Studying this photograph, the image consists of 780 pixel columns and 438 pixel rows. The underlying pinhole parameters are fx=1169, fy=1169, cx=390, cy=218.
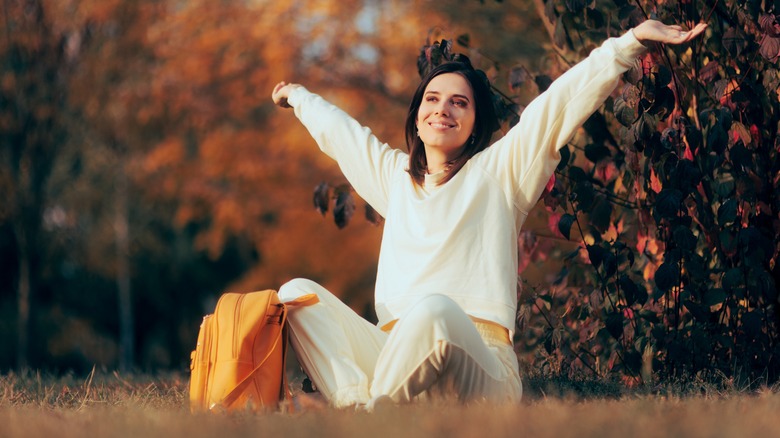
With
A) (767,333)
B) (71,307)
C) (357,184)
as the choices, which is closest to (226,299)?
(357,184)

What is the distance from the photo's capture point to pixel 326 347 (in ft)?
11.8

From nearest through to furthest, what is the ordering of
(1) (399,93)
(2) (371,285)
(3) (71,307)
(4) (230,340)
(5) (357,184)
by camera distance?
(4) (230,340) → (5) (357,184) → (1) (399,93) → (2) (371,285) → (3) (71,307)

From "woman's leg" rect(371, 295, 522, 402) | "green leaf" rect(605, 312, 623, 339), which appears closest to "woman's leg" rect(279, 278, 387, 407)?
"woman's leg" rect(371, 295, 522, 402)

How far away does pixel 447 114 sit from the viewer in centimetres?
380

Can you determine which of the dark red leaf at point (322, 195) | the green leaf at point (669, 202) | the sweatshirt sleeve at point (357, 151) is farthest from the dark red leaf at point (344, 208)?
the green leaf at point (669, 202)

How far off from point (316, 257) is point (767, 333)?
283 inches

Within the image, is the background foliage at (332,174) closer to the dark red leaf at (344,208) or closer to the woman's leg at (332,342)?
the dark red leaf at (344,208)

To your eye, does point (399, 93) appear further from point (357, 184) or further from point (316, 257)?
point (357, 184)

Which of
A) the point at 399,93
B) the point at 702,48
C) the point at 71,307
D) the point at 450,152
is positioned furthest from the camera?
the point at 71,307

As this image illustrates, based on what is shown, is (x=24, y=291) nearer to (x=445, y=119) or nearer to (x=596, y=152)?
(x=596, y=152)

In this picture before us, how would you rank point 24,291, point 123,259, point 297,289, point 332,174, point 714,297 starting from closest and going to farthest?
point 297,289, point 714,297, point 24,291, point 332,174, point 123,259

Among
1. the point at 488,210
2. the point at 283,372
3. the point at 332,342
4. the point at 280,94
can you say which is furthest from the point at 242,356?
the point at 280,94

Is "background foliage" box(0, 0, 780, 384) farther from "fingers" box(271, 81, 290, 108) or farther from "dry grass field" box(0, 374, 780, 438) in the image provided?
"dry grass field" box(0, 374, 780, 438)

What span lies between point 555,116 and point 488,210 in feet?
1.17
